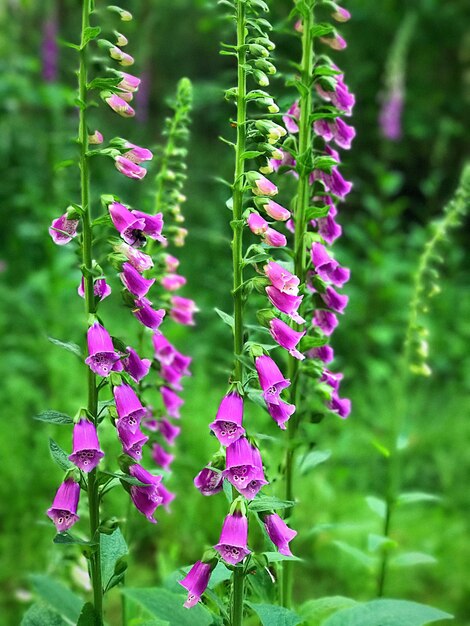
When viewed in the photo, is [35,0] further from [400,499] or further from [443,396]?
[400,499]

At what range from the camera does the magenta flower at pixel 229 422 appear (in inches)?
53.4

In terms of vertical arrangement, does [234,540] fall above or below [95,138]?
below

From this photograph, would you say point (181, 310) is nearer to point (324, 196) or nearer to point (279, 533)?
point (324, 196)

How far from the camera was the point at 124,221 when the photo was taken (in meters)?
1.39

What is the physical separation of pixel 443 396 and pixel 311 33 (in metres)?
3.99

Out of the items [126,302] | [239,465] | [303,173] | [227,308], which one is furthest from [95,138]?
[227,308]

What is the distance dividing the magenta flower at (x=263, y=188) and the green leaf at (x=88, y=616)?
33.5 inches

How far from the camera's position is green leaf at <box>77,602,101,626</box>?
1.43m

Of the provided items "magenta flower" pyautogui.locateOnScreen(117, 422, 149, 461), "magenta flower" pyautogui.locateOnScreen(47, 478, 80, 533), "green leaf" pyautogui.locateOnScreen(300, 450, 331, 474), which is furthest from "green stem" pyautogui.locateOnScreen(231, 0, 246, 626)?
"green leaf" pyautogui.locateOnScreen(300, 450, 331, 474)

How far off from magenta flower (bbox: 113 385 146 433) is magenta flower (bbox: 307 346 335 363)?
1.81ft

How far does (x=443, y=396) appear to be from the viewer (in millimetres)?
5227

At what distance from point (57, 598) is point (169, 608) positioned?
1.09 ft

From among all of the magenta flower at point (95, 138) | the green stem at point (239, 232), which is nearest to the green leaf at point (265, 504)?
the green stem at point (239, 232)

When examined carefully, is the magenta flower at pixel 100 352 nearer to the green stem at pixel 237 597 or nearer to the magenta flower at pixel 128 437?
the magenta flower at pixel 128 437
